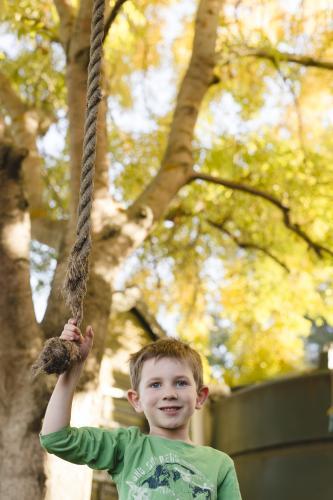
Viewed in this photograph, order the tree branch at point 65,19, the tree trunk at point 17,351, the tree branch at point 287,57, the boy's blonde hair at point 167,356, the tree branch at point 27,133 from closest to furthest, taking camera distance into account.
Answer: the boy's blonde hair at point 167,356 < the tree trunk at point 17,351 < the tree branch at point 65,19 < the tree branch at point 27,133 < the tree branch at point 287,57

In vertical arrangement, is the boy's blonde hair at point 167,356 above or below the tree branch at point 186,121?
below

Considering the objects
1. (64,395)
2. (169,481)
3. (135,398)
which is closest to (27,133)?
(135,398)

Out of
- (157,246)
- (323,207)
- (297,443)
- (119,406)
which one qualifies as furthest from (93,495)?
(323,207)

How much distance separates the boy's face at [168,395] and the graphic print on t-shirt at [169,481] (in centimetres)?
11

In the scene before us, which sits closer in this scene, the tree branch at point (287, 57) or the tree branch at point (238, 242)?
the tree branch at point (287, 57)

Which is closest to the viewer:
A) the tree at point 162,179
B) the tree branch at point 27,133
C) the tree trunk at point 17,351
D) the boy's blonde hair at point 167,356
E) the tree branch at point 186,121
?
the boy's blonde hair at point 167,356

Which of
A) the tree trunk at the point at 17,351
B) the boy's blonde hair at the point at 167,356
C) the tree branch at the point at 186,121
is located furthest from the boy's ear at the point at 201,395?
the tree branch at the point at 186,121

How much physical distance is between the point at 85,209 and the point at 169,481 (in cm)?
86

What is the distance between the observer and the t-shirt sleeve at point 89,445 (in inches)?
100

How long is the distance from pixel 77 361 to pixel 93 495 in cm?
614

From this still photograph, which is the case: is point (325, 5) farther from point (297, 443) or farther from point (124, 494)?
point (124, 494)

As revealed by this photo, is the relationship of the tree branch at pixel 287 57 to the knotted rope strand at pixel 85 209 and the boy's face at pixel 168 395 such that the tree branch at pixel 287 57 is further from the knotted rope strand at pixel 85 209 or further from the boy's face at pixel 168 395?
the boy's face at pixel 168 395

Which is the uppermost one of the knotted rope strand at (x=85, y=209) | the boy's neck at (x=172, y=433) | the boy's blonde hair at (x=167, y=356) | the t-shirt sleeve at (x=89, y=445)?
the knotted rope strand at (x=85, y=209)

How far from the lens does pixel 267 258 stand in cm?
1066
